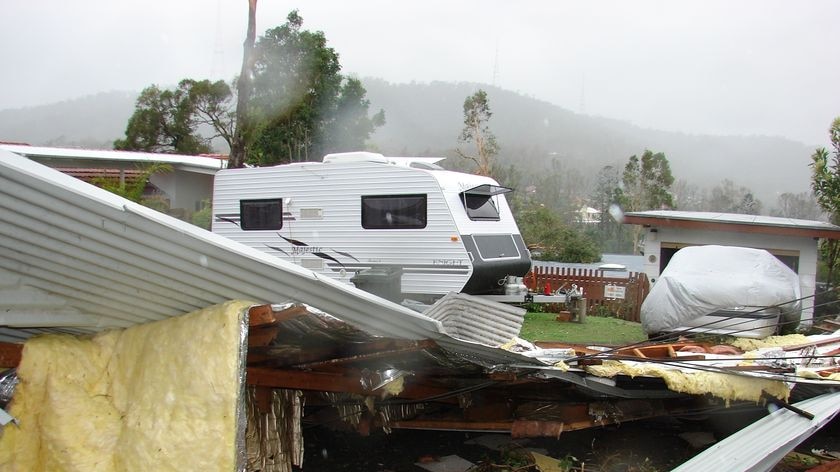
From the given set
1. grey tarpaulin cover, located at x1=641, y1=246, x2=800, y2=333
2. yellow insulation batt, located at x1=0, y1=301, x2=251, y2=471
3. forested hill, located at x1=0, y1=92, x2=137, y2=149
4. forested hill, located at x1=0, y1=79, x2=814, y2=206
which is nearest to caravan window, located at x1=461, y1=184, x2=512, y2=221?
grey tarpaulin cover, located at x1=641, y1=246, x2=800, y2=333

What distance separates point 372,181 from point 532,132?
116 metres

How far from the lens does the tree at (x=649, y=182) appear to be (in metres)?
29.1

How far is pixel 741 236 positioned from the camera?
14109mm

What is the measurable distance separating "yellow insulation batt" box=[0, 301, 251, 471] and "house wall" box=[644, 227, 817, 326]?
11.7m

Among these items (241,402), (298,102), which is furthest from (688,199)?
(241,402)

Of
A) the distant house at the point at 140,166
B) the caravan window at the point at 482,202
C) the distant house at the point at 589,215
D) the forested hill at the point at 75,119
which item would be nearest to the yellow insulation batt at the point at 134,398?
the caravan window at the point at 482,202

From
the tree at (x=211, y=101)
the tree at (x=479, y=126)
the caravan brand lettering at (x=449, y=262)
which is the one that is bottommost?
the caravan brand lettering at (x=449, y=262)

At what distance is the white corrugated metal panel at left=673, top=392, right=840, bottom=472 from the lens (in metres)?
3.98

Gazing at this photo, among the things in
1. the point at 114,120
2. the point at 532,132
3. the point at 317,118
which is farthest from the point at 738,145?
the point at 317,118

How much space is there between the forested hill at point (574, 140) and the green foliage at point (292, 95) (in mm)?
63779

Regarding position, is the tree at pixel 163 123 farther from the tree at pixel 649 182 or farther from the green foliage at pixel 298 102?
the tree at pixel 649 182

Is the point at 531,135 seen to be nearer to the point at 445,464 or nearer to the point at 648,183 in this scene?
the point at 648,183

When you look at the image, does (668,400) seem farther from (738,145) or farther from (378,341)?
(738,145)

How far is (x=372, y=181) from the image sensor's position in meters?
10.2
